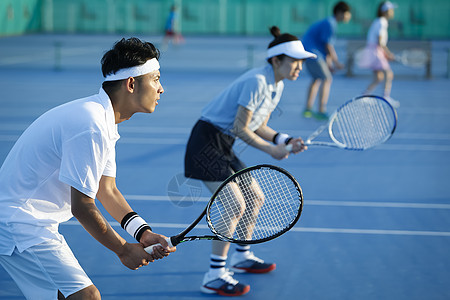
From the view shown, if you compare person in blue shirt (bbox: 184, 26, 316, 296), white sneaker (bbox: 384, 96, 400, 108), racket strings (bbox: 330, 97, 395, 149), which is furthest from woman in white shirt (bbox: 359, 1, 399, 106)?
person in blue shirt (bbox: 184, 26, 316, 296)

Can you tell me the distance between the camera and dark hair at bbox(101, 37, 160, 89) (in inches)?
99.4

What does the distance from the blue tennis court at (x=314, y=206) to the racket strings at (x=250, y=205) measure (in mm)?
364

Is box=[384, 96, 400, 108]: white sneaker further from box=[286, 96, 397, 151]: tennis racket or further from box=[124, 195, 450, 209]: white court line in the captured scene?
box=[286, 96, 397, 151]: tennis racket

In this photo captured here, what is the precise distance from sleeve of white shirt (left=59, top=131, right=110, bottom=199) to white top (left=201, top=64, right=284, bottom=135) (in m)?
1.65

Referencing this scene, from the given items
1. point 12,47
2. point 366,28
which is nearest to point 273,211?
point 12,47

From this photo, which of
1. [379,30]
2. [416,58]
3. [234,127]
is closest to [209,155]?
[234,127]

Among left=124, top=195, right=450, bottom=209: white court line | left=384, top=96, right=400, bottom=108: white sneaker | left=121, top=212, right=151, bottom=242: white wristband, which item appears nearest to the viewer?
left=121, top=212, right=151, bottom=242: white wristband

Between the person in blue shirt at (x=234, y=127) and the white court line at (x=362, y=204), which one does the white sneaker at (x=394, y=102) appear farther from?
the person in blue shirt at (x=234, y=127)

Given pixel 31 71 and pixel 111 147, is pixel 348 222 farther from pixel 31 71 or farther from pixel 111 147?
pixel 31 71

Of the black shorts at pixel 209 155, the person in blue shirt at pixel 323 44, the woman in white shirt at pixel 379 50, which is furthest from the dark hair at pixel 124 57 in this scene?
the woman in white shirt at pixel 379 50

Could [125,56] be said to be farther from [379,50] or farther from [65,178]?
[379,50]

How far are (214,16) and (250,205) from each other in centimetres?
2868

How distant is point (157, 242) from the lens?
108 inches

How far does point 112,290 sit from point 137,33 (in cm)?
2876
